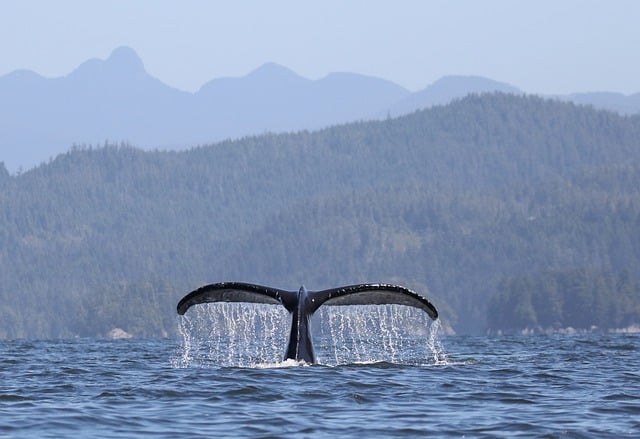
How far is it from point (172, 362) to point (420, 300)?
10.2 meters

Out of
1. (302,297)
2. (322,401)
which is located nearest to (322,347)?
(302,297)

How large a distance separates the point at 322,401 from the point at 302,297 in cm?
451

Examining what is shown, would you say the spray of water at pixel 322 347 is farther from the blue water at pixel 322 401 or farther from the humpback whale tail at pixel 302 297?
the blue water at pixel 322 401

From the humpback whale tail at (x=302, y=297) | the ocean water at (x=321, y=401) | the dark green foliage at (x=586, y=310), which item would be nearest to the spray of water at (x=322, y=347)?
the humpback whale tail at (x=302, y=297)

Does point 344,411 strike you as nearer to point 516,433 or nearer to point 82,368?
point 516,433

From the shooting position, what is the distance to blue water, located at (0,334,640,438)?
59.6 feet

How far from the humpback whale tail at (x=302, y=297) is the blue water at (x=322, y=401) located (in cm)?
101

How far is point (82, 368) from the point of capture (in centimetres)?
2983

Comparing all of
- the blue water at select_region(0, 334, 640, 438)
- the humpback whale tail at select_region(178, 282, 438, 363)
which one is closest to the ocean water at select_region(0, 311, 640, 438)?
the blue water at select_region(0, 334, 640, 438)

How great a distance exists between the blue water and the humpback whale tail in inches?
39.8

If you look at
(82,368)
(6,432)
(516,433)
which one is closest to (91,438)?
(6,432)

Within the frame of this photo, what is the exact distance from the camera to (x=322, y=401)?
20.8 m

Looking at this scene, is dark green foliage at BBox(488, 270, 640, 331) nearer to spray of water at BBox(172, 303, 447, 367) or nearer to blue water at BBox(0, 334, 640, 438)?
spray of water at BBox(172, 303, 447, 367)

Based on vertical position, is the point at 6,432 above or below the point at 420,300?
below
